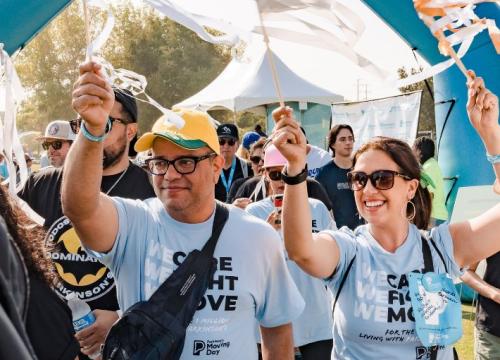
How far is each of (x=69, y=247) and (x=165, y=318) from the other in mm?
884

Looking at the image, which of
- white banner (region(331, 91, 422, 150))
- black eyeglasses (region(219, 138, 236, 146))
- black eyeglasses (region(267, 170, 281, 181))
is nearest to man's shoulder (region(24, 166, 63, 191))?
black eyeglasses (region(267, 170, 281, 181))

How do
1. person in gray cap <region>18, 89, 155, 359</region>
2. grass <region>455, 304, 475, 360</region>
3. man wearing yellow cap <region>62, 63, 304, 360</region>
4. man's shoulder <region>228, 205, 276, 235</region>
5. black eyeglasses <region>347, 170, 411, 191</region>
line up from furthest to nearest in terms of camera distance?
grass <region>455, 304, 475, 360</region>
person in gray cap <region>18, 89, 155, 359</region>
black eyeglasses <region>347, 170, 411, 191</region>
man's shoulder <region>228, 205, 276, 235</region>
man wearing yellow cap <region>62, 63, 304, 360</region>

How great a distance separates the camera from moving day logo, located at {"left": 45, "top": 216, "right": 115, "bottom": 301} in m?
2.90

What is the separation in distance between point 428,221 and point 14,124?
1.87 metres

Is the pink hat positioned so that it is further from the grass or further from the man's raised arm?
the grass

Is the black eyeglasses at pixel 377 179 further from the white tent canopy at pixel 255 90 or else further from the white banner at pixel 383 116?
the white tent canopy at pixel 255 90

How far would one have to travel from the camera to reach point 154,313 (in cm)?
225

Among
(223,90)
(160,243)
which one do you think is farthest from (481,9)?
(223,90)

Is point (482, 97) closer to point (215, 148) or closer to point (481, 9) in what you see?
point (215, 148)

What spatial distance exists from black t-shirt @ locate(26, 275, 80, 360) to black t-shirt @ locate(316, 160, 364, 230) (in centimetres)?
418

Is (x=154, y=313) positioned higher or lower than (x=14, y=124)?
lower

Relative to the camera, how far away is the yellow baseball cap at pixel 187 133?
2510mm

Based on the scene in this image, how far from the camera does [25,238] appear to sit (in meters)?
1.76

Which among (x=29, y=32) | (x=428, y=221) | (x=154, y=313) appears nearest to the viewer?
(x=154, y=313)
